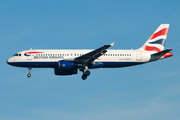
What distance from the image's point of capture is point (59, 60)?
5884 centimetres

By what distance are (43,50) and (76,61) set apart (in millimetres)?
6098

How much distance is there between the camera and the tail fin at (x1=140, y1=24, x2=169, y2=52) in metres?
64.1

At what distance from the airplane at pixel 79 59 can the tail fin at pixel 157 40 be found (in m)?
1.41

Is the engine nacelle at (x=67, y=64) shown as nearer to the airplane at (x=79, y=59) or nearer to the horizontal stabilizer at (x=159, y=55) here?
the airplane at (x=79, y=59)

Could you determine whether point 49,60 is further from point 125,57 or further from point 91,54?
point 125,57

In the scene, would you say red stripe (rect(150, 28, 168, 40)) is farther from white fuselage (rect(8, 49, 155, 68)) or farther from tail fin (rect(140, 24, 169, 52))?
white fuselage (rect(8, 49, 155, 68))

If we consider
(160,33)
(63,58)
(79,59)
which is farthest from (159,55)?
(63,58)

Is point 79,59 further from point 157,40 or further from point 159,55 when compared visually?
point 157,40

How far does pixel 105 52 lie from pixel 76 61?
16.8ft

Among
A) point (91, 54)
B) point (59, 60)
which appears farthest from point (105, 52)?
point (59, 60)

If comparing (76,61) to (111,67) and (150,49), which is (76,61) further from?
(150,49)

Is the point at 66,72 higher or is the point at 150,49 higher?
the point at 150,49

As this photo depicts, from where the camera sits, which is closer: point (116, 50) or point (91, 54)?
point (91, 54)

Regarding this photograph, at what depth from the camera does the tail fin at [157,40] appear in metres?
64.1
